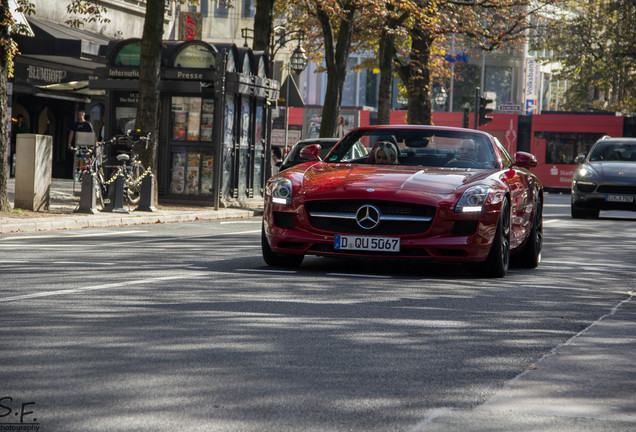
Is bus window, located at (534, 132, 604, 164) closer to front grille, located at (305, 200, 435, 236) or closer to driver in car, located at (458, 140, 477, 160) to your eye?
driver in car, located at (458, 140, 477, 160)

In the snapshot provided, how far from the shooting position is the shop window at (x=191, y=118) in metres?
25.0

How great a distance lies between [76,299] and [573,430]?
430cm

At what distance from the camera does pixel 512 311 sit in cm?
817

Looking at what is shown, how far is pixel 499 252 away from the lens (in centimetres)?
1042

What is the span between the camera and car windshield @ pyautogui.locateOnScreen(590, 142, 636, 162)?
25.3 metres

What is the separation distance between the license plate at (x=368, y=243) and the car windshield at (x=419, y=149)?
1.47 metres

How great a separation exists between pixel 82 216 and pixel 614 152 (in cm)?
1231

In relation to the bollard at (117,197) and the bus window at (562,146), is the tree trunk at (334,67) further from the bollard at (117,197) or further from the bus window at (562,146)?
the bus window at (562,146)

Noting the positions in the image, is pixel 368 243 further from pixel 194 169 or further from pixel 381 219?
pixel 194 169

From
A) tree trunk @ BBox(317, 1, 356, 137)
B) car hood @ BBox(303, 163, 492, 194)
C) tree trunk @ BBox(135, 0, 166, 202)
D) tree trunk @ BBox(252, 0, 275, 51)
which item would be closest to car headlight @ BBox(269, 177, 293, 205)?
car hood @ BBox(303, 163, 492, 194)

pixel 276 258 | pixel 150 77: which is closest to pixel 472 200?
pixel 276 258

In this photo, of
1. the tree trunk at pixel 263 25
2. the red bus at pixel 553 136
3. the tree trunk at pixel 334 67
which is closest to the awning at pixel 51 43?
the tree trunk at pixel 263 25

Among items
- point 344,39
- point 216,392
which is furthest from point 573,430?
point 344,39

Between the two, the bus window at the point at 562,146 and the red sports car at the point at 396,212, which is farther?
the bus window at the point at 562,146
